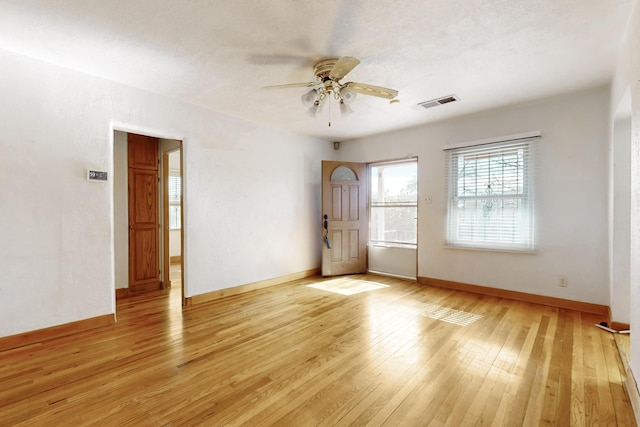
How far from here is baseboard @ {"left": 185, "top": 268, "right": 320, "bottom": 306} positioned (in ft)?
13.0

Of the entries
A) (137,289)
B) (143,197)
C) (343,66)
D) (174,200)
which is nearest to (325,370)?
(343,66)

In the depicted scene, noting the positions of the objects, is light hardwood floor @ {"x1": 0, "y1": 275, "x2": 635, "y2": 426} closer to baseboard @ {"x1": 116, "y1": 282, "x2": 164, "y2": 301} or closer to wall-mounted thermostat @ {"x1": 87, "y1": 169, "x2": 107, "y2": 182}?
baseboard @ {"x1": 116, "y1": 282, "x2": 164, "y2": 301}

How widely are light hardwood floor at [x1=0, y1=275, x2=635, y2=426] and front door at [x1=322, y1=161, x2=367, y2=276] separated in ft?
6.26

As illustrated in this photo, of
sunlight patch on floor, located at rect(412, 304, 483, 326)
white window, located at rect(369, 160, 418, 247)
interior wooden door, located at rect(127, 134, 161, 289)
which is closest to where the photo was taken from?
sunlight patch on floor, located at rect(412, 304, 483, 326)

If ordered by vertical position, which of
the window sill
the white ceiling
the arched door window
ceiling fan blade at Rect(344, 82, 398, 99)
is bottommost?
the window sill

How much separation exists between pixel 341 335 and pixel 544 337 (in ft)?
6.42

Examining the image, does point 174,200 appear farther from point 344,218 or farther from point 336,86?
point 336,86

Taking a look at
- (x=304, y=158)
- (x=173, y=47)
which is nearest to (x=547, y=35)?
(x=173, y=47)

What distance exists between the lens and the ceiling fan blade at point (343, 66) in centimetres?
236

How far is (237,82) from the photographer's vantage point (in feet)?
10.6

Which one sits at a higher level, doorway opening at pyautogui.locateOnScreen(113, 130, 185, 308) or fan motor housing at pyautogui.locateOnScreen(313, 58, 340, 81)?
fan motor housing at pyautogui.locateOnScreen(313, 58, 340, 81)

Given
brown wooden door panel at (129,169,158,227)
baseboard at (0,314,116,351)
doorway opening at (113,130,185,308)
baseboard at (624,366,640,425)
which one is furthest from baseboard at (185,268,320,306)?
baseboard at (624,366,640,425)

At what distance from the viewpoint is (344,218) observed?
18.4 ft

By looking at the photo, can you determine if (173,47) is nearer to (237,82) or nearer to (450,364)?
(237,82)
